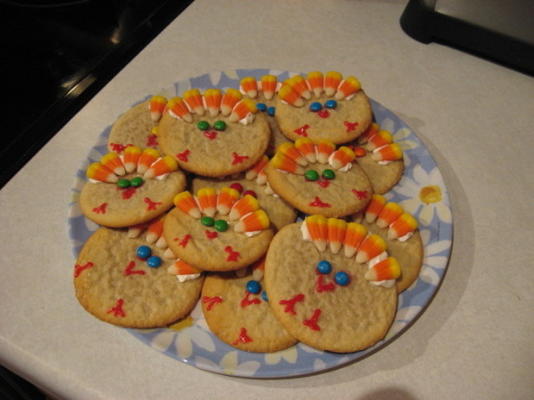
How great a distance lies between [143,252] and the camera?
37.8 inches

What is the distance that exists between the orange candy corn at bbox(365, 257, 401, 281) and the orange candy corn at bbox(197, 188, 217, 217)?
1.23 ft

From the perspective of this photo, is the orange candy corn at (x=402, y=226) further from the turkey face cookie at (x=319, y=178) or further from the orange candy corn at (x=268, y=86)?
the orange candy corn at (x=268, y=86)

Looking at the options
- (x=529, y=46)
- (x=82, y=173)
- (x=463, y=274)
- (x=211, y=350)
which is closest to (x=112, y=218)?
(x=82, y=173)

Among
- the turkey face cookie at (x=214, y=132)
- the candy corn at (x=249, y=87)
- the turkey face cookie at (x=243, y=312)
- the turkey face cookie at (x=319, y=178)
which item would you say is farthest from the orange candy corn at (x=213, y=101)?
the turkey face cookie at (x=243, y=312)

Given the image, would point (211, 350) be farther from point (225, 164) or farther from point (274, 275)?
point (225, 164)

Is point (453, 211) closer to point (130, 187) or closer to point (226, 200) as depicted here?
point (226, 200)

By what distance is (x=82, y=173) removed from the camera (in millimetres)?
1091

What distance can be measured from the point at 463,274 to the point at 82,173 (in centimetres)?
100

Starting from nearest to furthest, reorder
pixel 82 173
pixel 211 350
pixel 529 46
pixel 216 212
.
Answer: pixel 211 350 → pixel 216 212 → pixel 82 173 → pixel 529 46

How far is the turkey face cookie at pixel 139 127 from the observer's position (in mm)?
1134

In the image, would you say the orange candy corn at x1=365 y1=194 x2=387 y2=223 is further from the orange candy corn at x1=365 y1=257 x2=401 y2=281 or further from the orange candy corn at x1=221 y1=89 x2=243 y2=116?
the orange candy corn at x1=221 y1=89 x2=243 y2=116

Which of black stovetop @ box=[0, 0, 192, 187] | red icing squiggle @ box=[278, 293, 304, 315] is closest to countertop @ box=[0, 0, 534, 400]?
black stovetop @ box=[0, 0, 192, 187]

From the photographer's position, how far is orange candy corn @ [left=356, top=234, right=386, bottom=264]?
937 millimetres

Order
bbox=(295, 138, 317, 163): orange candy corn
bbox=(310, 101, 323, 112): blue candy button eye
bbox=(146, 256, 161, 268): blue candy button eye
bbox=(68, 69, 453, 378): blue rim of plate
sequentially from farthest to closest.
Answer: bbox=(310, 101, 323, 112): blue candy button eye
bbox=(295, 138, 317, 163): orange candy corn
bbox=(146, 256, 161, 268): blue candy button eye
bbox=(68, 69, 453, 378): blue rim of plate
